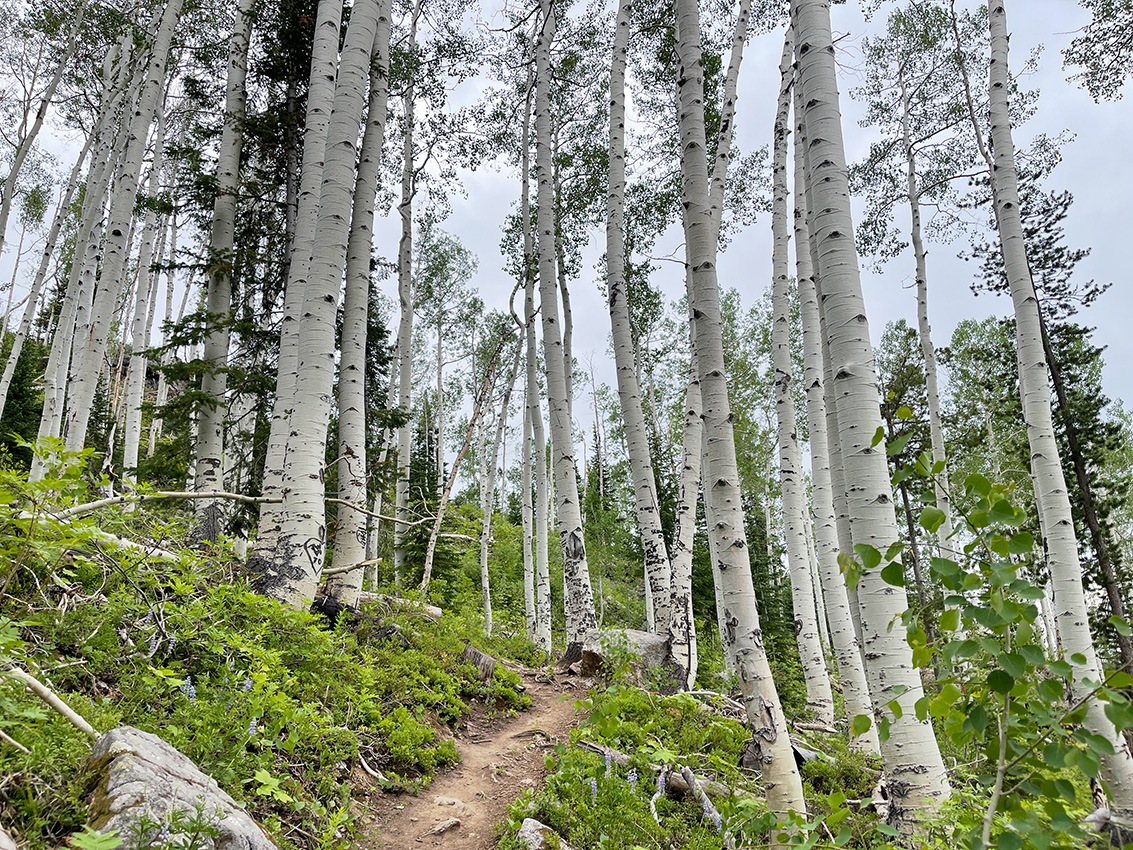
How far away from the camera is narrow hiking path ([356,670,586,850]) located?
3449 millimetres

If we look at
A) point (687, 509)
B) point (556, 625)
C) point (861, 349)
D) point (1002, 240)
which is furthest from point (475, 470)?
point (861, 349)

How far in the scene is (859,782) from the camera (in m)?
5.22

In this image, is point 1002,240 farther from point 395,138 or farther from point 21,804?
point 395,138

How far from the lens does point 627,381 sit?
8406 millimetres

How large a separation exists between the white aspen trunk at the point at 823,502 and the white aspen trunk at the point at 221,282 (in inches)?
303

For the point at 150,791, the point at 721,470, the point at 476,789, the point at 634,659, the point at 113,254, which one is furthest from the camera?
the point at 113,254

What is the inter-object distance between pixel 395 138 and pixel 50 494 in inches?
525

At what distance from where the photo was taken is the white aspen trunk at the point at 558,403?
8352 mm

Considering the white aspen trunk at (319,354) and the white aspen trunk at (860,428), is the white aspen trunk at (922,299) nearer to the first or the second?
the white aspen trunk at (860,428)

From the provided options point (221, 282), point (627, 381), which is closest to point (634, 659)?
point (627, 381)

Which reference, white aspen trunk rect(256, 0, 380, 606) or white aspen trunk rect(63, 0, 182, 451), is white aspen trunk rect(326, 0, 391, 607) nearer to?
white aspen trunk rect(256, 0, 380, 606)

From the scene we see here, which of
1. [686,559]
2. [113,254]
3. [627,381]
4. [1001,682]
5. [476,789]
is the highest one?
[113,254]

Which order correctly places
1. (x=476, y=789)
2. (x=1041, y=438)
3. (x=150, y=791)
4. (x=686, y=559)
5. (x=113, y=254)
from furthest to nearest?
(x=113, y=254)
(x=686, y=559)
(x=1041, y=438)
(x=476, y=789)
(x=150, y=791)

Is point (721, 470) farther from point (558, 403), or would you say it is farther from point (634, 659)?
point (558, 403)
